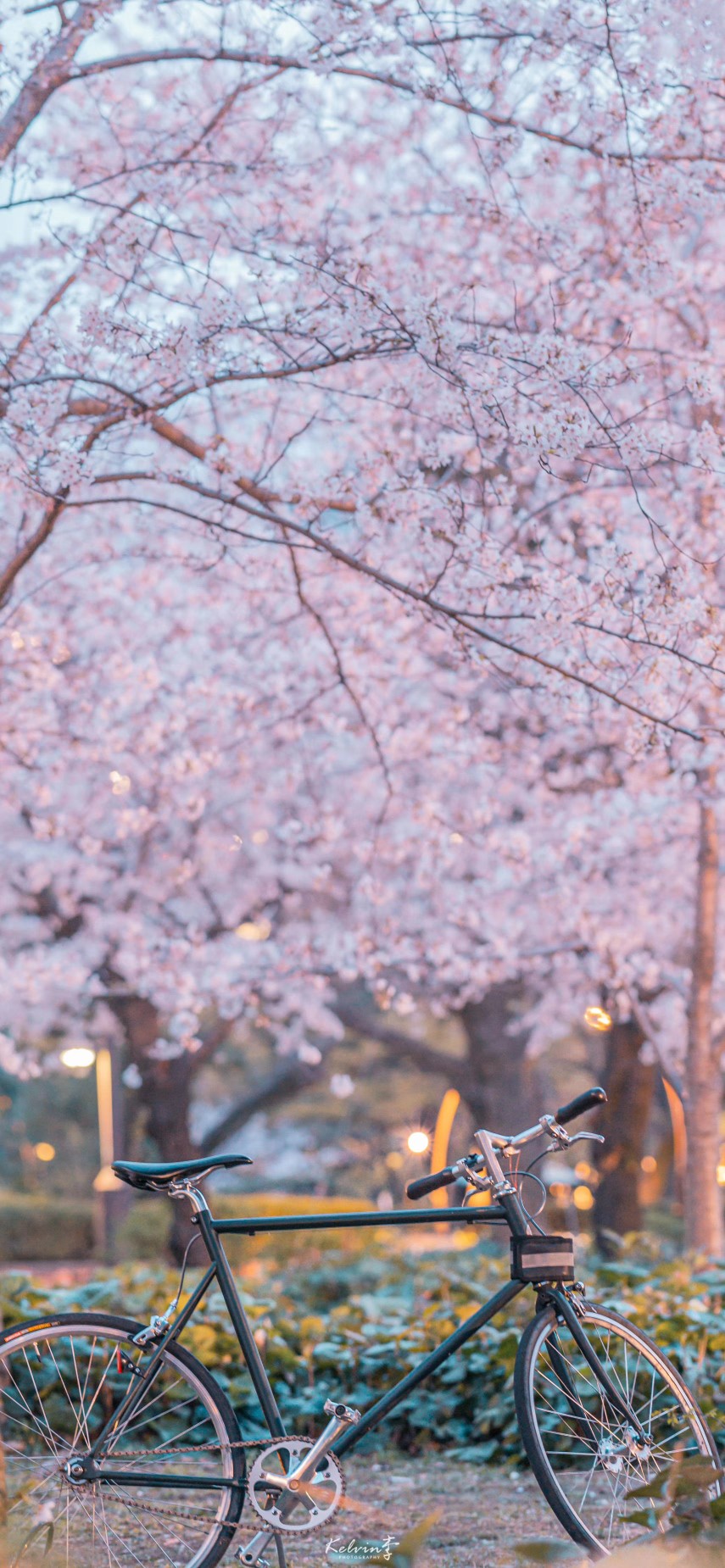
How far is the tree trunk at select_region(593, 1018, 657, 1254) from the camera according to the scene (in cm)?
1116

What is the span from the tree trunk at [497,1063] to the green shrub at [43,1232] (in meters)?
9.96

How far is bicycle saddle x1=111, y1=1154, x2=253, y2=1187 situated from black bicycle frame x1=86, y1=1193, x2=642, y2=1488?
4.1 inches

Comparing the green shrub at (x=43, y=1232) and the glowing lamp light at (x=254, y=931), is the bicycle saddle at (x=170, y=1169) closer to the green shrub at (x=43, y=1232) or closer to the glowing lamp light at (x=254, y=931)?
the glowing lamp light at (x=254, y=931)

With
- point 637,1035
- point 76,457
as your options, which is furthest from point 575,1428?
point 637,1035

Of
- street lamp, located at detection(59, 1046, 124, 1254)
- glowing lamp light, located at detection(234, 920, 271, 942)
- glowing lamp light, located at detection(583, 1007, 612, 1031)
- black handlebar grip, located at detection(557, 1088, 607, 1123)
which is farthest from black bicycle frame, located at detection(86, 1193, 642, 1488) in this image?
street lamp, located at detection(59, 1046, 124, 1254)

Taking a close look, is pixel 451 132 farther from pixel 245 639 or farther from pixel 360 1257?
pixel 360 1257

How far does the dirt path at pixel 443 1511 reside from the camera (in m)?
3.47

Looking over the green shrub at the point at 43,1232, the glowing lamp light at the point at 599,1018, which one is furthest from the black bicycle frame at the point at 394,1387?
the green shrub at the point at 43,1232

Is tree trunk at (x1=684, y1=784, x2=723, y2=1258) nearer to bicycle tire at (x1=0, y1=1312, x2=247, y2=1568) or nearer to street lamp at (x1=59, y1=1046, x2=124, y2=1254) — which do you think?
bicycle tire at (x1=0, y1=1312, x2=247, y2=1568)

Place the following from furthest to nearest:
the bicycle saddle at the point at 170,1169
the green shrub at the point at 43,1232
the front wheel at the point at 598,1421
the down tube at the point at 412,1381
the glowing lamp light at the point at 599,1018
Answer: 1. the green shrub at the point at 43,1232
2. the glowing lamp light at the point at 599,1018
3. the bicycle saddle at the point at 170,1169
4. the down tube at the point at 412,1381
5. the front wheel at the point at 598,1421

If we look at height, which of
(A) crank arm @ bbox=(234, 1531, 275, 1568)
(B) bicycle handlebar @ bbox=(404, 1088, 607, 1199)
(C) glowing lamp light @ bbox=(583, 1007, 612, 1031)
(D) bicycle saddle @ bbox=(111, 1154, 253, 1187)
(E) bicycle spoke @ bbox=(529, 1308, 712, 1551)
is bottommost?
(A) crank arm @ bbox=(234, 1531, 275, 1568)

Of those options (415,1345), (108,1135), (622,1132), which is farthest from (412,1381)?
(108,1135)

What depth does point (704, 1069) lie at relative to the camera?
6930 millimetres

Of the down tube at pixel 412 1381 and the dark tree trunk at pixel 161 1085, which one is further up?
the dark tree trunk at pixel 161 1085
